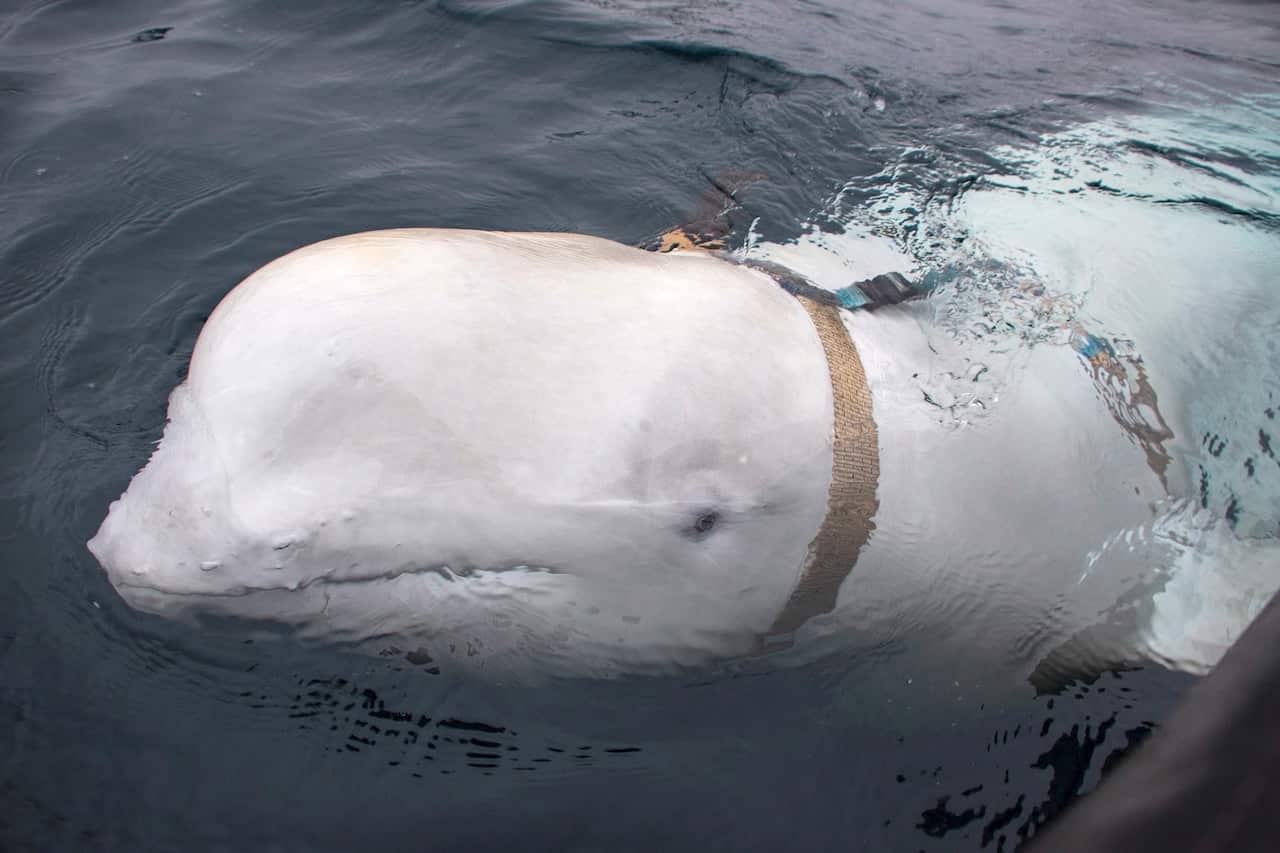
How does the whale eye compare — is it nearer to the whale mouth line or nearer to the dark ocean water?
the whale mouth line

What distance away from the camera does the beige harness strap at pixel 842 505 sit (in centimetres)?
244

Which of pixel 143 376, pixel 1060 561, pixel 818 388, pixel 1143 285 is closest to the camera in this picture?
pixel 818 388

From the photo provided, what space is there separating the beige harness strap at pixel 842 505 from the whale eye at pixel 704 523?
29cm

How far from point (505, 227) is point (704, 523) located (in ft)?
10.00

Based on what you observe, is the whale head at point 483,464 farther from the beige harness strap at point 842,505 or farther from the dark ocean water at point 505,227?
the dark ocean water at point 505,227

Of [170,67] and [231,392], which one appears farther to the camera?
[170,67]

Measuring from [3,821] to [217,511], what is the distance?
1.19 m

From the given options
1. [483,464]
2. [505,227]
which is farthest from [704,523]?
[505,227]

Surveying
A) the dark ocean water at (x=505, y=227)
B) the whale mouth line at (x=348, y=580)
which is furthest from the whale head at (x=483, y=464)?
the dark ocean water at (x=505, y=227)

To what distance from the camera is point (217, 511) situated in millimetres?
2088

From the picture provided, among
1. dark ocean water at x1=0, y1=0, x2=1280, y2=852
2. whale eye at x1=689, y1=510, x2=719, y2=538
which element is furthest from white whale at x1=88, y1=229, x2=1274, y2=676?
dark ocean water at x1=0, y1=0, x2=1280, y2=852

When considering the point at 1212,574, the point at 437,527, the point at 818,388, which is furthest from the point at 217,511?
the point at 1212,574

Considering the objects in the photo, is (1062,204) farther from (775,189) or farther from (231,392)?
(231,392)

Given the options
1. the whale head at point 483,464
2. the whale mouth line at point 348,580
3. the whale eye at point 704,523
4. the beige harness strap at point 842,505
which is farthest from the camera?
the beige harness strap at point 842,505
